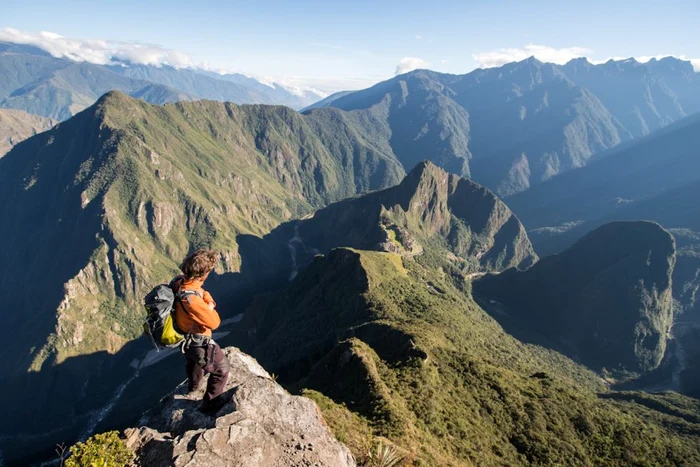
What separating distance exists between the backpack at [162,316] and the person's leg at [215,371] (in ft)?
5.29

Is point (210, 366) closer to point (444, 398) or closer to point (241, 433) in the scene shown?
point (241, 433)

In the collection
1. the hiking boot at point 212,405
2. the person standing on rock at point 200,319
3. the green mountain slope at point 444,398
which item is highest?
the person standing on rock at point 200,319

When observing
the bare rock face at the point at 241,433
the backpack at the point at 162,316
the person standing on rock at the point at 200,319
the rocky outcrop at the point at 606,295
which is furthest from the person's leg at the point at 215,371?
the rocky outcrop at the point at 606,295

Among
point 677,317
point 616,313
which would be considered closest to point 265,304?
point 616,313

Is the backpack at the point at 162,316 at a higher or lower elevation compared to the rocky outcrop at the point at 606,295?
higher

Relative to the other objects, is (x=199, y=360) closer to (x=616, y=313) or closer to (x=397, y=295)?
(x=397, y=295)

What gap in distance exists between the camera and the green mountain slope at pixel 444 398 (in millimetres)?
→ 38500

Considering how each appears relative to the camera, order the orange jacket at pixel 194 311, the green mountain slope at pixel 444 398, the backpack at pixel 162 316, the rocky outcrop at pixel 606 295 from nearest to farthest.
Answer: the backpack at pixel 162 316
the orange jacket at pixel 194 311
the green mountain slope at pixel 444 398
the rocky outcrop at pixel 606 295

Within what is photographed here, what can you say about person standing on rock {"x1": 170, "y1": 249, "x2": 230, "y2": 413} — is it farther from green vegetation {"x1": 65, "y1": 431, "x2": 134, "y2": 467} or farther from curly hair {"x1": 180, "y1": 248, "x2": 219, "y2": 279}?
green vegetation {"x1": 65, "y1": 431, "x2": 134, "y2": 467}

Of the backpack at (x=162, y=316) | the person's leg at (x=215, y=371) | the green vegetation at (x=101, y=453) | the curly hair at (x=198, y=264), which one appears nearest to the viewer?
the green vegetation at (x=101, y=453)

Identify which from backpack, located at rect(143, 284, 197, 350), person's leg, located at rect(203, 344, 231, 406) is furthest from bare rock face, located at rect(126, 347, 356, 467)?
backpack, located at rect(143, 284, 197, 350)

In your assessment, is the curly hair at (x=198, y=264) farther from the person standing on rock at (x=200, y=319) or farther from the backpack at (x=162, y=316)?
the backpack at (x=162, y=316)

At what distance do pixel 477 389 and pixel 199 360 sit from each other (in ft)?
165

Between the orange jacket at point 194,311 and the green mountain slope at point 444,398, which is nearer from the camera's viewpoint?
the orange jacket at point 194,311
